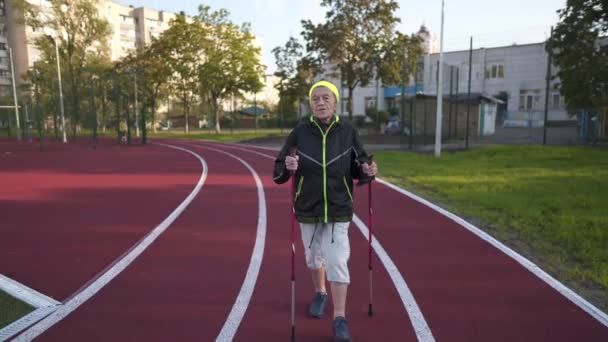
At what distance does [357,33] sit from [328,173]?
80.5ft

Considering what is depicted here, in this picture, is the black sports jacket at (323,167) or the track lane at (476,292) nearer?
the black sports jacket at (323,167)

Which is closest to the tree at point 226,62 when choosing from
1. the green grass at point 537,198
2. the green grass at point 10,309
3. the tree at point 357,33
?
the tree at point 357,33

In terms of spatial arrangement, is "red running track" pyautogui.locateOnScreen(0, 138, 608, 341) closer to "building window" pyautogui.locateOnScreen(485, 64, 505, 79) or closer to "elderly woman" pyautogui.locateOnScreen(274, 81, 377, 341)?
"elderly woman" pyautogui.locateOnScreen(274, 81, 377, 341)

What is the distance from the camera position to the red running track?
3705 millimetres

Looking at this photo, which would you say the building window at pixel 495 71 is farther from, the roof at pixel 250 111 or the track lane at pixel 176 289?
the track lane at pixel 176 289

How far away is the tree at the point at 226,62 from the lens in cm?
3969

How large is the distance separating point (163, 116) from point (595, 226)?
5964 centimetres

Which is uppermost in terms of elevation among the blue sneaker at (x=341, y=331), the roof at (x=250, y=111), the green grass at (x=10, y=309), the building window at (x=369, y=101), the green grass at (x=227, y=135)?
the building window at (x=369, y=101)

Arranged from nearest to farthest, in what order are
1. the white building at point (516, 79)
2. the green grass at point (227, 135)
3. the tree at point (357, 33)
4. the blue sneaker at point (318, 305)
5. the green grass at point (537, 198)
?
the blue sneaker at point (318, 305) < the green grass at point (537, 198) < the tree at point (357, 33) < the green grass at point (227, 135) < the white building at point (516, 79)

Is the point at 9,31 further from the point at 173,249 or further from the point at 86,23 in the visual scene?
the point at 173,249

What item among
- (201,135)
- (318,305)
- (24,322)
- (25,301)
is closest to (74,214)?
(25,301)

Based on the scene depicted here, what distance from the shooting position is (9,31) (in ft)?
219

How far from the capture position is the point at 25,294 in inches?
171

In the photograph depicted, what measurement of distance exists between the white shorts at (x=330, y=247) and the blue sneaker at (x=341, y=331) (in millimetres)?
295
